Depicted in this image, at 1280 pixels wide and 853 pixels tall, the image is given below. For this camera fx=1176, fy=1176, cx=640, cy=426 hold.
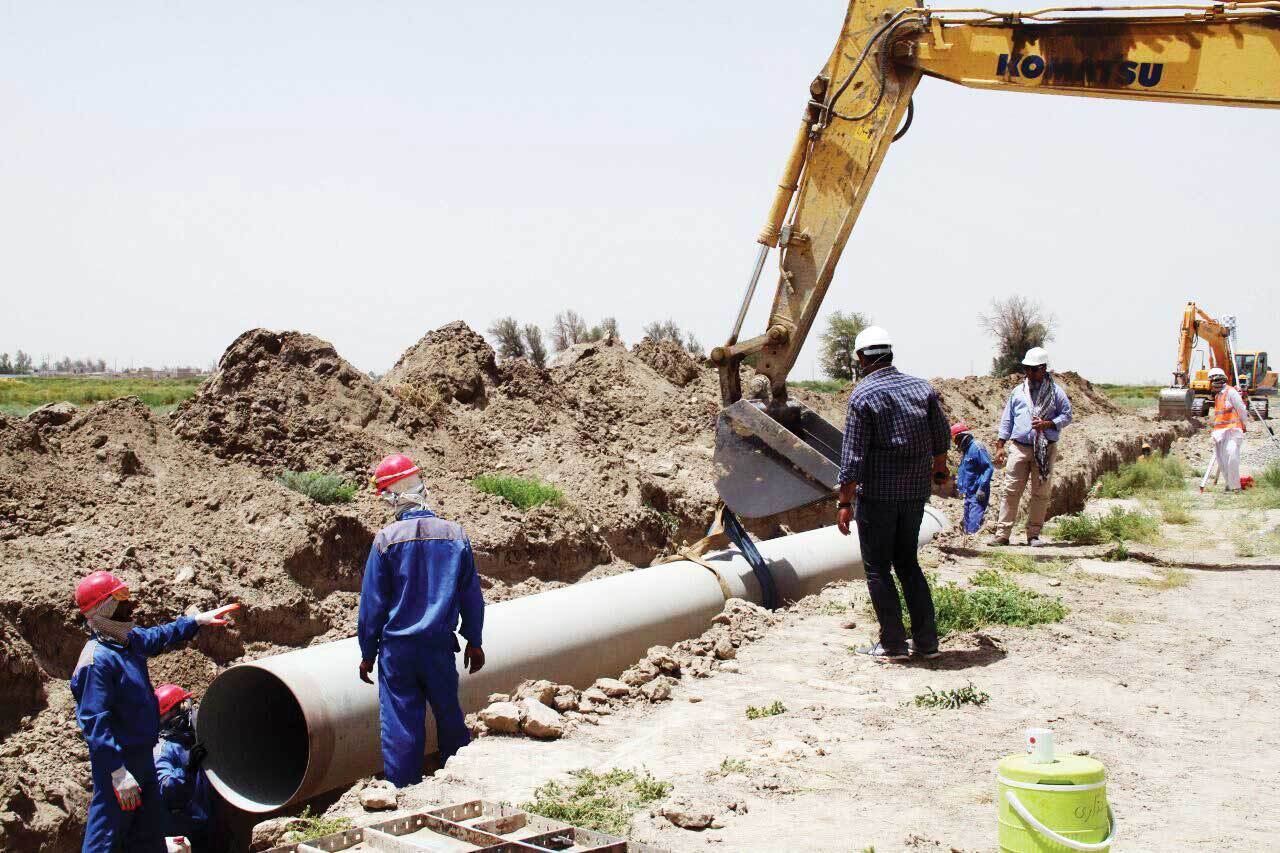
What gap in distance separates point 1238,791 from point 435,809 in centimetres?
310

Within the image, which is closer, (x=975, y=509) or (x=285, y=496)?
(x=285, y=496)

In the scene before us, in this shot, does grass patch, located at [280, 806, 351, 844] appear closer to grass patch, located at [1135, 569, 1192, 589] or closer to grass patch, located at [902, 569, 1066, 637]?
grass patch, located at [902, 569, 1066, 637]

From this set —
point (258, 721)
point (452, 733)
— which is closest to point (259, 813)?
point (258, 721)

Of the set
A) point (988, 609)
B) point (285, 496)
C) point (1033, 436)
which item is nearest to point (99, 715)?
point (285, 496)

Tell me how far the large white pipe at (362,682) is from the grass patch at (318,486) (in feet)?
10.3

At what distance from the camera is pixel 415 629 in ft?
17.9

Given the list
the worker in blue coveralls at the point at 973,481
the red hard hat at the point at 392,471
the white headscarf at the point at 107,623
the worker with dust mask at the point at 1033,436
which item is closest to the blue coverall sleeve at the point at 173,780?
the white headscarf at the point at 107,623

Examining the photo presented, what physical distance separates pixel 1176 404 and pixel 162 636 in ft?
99.3

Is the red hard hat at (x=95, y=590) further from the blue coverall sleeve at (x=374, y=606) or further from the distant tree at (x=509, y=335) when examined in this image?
the distant tree at (x=509, y=335)

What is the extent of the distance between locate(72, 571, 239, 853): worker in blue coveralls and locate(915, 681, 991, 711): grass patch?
3.75 m

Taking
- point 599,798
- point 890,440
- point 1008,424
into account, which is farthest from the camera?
point 1008,424

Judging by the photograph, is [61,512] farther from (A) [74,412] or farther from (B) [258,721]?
(B) [258,721]

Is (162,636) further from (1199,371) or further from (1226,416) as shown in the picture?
(1199,371)

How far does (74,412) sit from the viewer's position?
9633mm
